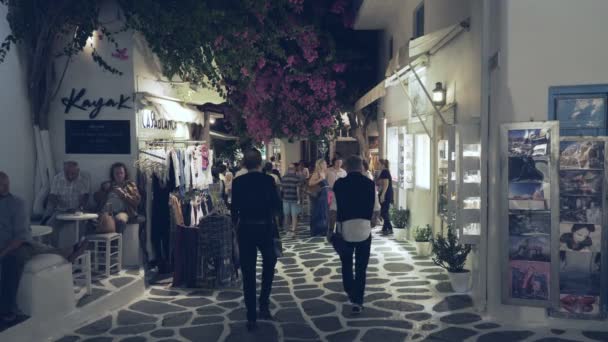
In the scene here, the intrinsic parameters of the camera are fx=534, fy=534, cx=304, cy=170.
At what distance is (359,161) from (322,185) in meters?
6.15

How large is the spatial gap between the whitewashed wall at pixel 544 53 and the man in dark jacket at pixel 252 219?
297 cm

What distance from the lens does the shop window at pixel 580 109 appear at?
6191 mm

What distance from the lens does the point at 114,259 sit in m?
8.73

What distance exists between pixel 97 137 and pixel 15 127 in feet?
4.18

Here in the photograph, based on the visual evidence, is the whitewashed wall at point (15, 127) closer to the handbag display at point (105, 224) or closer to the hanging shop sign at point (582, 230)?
the handbag display at point (105, 224)

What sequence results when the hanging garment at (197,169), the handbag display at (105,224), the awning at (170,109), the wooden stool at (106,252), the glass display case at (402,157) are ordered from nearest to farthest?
the wooden stool at (106,252)
the handbag display at (105,224)
the awning at (170,109)
the hanging garment at (197,169)
the glass display case at (402,157)

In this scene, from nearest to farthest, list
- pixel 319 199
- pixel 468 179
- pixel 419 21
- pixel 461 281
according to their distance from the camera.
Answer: pixel 468 179 < pixel 461 281 < pixel 419 21 < pixel 319 199

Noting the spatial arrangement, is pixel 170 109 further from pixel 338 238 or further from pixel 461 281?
pixel 461 281

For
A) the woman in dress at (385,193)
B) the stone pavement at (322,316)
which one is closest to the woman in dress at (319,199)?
the woman in dress at (385,193)

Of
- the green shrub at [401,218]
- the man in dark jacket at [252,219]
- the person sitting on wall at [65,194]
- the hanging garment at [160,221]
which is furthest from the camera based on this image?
the green shrub at [401,218]

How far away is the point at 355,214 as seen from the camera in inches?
265

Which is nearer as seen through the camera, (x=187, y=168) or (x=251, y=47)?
(x=187, y=168)

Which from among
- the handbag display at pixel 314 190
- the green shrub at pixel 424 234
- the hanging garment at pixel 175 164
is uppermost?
the hanging garment at pixel 175 164

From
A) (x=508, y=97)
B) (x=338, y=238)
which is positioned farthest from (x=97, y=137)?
(x=508, y=97)
